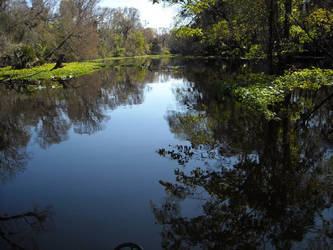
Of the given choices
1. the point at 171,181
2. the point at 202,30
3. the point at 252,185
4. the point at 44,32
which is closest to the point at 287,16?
the point at 202,30

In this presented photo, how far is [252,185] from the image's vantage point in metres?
5.79

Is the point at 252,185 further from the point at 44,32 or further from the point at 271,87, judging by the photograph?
the point at 44,32

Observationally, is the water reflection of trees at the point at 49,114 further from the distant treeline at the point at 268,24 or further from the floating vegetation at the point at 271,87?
the distant treeline at the point at 268,24

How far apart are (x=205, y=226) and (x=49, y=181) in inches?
157

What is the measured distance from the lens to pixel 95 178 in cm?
657

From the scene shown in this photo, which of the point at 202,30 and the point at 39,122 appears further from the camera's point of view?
the point at 202,30

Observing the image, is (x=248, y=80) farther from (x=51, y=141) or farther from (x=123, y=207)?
(x=123, y=207)

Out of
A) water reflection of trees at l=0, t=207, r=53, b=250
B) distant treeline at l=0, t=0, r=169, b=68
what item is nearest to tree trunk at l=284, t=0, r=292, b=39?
water reflection of trees at l=0, t=207, r=53, b=250

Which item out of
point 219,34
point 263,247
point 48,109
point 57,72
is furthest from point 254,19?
point 57,72

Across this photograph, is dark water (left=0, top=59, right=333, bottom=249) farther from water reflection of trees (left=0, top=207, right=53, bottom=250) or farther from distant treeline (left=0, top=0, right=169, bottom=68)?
distant treeline (left=0, top=0, right=169, bottom=68)

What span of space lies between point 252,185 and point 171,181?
69.9 inches

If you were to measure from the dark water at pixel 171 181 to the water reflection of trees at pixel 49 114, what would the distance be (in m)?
0.09

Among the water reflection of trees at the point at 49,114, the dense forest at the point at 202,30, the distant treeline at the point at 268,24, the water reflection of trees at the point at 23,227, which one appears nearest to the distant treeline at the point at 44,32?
the dense forest at the point at 202,30

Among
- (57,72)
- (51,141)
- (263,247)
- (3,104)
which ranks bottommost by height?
(263,247)
